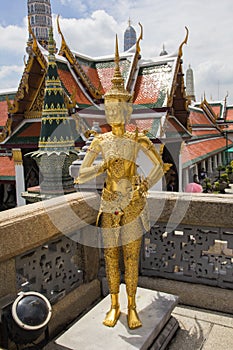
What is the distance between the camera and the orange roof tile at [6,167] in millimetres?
12625

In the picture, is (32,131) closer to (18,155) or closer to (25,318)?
(18,155)

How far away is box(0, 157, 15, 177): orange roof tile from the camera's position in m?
12.6

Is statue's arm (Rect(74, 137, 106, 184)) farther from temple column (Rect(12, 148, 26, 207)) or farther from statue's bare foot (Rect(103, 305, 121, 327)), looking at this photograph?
temple column (Rect(12, 148, 26, 207))

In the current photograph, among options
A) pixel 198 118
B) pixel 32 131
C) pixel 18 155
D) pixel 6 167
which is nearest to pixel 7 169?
pixel 6 167

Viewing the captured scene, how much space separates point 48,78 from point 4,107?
8987mm

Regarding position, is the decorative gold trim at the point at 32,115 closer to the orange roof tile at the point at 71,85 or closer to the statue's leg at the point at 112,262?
the orange roof tile at the point at 71,85

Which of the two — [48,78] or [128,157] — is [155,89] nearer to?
[48,78]

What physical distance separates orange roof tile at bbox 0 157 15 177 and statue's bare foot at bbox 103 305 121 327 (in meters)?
10.4

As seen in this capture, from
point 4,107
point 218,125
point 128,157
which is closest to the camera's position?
point 128,157

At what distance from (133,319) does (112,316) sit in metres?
0.18

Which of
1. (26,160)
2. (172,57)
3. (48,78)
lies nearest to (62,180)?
(48,78)

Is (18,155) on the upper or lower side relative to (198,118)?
lower

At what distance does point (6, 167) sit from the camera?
43.0 feet

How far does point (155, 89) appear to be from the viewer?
40.0 ft
